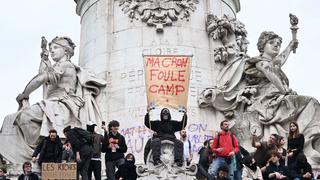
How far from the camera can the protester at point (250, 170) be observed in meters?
17.5

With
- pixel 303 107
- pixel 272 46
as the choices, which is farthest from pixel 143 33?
pixel 303 107

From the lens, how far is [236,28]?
24.5 metres

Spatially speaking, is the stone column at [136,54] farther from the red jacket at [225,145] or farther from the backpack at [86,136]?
the red jacket at [225,145]

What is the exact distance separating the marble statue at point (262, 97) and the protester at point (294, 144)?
3479 millimetres

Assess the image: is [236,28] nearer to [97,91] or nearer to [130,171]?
[97,91]

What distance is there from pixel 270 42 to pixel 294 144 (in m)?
6.50

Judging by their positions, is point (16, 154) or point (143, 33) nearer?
point (16, 154)

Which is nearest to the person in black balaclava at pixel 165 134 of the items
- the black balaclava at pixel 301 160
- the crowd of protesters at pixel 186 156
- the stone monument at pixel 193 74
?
the crowd of protesters at pixel 186 156

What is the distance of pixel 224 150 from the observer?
56.3 feet

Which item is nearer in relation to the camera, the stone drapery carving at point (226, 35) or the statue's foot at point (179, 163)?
the statue's foot at point (179, 163)

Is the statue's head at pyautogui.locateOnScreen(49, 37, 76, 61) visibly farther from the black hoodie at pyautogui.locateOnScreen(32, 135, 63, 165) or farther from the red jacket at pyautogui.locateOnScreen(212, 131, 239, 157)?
the red jacket at pyautogui.locateOnScreen(212, 131, 239, 157)

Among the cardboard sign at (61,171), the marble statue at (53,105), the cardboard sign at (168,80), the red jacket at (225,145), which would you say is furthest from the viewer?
the marble statue at (53,105)

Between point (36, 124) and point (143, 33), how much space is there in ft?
15.3

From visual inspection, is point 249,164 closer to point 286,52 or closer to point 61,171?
point 61,171
